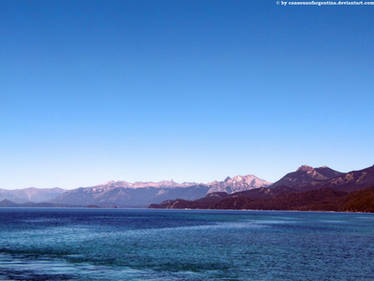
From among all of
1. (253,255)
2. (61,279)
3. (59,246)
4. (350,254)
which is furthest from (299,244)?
(61,279)

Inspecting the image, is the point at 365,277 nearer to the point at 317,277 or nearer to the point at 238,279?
the point at 317,277

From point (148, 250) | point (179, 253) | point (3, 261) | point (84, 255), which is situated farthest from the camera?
point (148, 250)

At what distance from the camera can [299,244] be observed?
292 feet

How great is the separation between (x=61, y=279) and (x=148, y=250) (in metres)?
33.8

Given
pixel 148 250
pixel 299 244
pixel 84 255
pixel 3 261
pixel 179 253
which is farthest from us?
pixel 299 244

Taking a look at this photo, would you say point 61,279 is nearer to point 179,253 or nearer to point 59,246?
point 179,253

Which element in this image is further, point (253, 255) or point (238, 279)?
point (253, 255)

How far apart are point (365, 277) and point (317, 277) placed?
19.4 feet

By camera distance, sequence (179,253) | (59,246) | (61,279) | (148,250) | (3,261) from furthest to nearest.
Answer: (59,246) < (148,250) < (179,253) < (3,261) < (61,279)

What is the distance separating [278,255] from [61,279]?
3916 centimetres

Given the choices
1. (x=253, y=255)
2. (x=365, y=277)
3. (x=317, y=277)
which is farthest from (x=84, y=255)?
(x=365, y=277)

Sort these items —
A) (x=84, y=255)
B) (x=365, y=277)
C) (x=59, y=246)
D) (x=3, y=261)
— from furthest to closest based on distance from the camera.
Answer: (x=59, y=246), (x=84, y=255), (x=3, y=261), (x=365, y=277)

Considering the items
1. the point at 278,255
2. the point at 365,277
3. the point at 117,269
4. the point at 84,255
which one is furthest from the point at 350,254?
the point at 84,255

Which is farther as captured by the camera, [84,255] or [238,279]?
[84,255]
